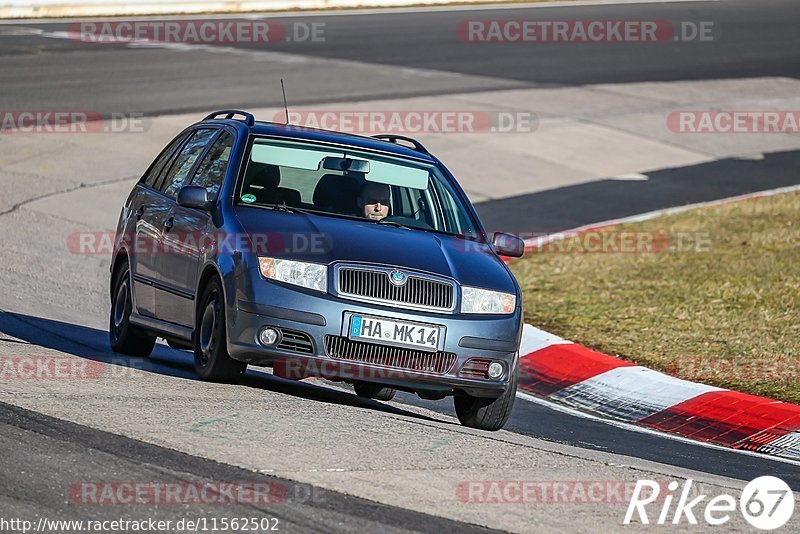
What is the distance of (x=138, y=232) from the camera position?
9859mm

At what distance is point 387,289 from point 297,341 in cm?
57

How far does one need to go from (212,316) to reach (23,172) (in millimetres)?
10040

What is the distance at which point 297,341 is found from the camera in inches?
315

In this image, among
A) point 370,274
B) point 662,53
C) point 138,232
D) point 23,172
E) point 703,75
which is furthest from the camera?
point 662,53

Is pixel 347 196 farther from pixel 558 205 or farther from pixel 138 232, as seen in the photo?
pixel 558 205

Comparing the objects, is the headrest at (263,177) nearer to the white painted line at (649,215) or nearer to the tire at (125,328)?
the tire at (125,328)

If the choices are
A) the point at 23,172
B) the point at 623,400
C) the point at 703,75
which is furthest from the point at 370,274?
the point at 703,75

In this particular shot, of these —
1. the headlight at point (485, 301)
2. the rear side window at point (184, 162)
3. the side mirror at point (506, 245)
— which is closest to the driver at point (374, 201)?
the side mirror at point (506, 245)

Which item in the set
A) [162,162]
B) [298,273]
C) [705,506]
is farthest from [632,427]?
[162,162]

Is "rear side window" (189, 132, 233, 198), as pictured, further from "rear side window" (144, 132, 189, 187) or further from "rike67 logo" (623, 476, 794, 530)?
"rike67 logo" (623, 476, 794, 530)

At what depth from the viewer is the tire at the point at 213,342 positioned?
27.1 feet

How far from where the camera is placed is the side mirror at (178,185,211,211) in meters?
8.65

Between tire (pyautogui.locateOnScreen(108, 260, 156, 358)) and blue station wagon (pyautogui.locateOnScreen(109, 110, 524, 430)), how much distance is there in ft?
0.06

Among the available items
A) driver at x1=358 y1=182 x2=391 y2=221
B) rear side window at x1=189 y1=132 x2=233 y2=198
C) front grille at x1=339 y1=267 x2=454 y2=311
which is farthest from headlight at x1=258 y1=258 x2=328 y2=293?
rear side window at x1=189 y1=132 x2=233 y2=198
